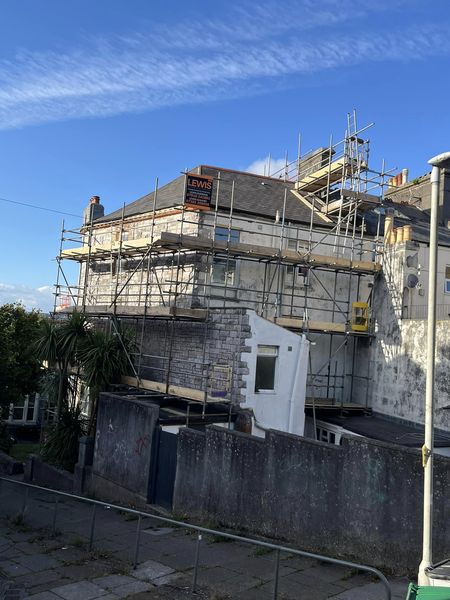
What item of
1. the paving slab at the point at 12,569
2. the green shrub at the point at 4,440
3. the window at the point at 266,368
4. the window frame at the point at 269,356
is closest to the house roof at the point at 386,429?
the window frame at the point at 269,356

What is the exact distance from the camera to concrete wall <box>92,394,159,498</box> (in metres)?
14.1

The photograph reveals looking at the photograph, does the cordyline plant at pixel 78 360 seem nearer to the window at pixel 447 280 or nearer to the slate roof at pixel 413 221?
the slate roof at pixel 413 221

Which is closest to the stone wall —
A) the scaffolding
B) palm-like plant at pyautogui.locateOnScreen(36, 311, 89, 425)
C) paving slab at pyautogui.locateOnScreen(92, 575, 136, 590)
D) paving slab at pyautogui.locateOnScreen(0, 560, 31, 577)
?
the scaffolding

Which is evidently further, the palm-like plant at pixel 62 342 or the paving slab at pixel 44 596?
the palm-like plant at pixel 62 342

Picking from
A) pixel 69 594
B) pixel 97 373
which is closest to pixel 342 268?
pixel 97 373

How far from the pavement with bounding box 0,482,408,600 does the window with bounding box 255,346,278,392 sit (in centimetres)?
569

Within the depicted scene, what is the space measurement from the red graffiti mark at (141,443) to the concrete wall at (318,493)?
5.67 ft

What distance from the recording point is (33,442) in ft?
94.8

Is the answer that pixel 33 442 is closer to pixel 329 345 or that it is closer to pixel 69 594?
pixel 329 345

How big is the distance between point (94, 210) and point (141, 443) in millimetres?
16749

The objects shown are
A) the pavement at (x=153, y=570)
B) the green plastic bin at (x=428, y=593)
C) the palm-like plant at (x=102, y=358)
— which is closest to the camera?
the green plastic bin at (x=428, y=593)

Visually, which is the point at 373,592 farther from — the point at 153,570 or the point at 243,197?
the point at 243,197

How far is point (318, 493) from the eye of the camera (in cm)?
990

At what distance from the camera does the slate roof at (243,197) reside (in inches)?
843
